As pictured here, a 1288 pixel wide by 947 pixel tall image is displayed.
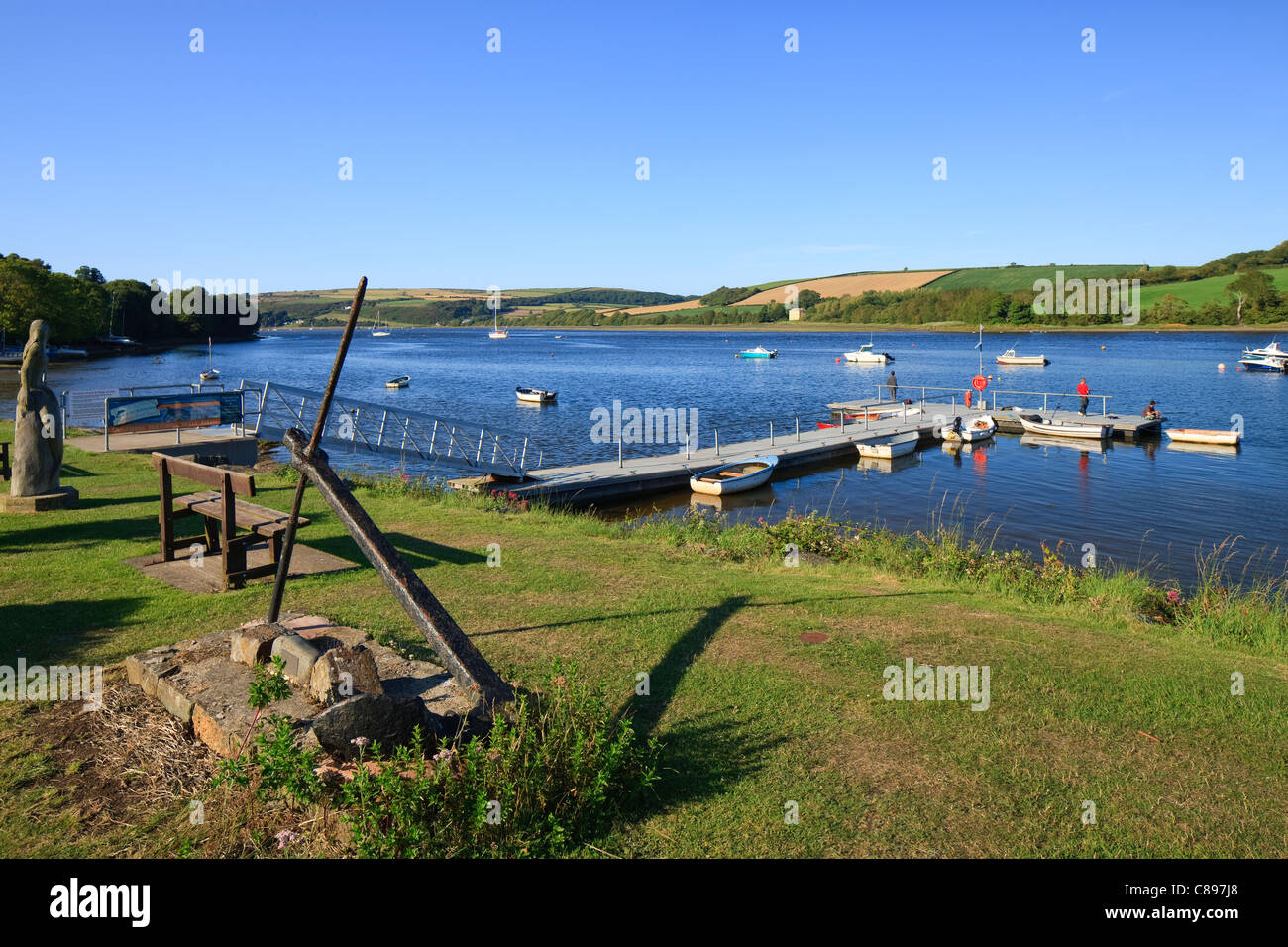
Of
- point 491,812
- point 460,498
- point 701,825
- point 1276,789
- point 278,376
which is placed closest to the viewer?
point 491,812

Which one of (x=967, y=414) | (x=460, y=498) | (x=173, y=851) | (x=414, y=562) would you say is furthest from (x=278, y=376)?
(x=173, y=851)

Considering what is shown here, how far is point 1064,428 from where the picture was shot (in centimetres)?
3919

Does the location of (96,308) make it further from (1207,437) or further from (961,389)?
(1207,437)

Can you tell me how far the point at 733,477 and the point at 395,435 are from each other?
20.1 meters

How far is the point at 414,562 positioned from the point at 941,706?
6.50 m

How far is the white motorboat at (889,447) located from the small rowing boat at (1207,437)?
1229cm

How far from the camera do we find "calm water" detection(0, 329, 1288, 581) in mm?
23203

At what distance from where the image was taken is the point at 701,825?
4.68 metres

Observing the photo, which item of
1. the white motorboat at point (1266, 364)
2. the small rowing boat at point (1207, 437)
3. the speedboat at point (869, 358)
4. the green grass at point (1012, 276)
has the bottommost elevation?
the small rowing boat at point (1207, 437)

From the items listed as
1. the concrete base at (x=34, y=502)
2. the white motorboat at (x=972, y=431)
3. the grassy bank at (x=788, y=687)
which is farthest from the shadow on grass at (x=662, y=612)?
the white motorboat at (x=972, y=431)

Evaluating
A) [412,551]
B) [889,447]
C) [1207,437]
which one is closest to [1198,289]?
[1207,437]

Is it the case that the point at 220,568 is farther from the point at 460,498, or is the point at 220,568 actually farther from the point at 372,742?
the point at 460,498

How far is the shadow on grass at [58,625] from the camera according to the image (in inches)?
278

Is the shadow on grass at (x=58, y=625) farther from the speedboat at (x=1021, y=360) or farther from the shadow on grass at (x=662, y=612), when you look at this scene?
the speedboat at (x=1021, y=360)
